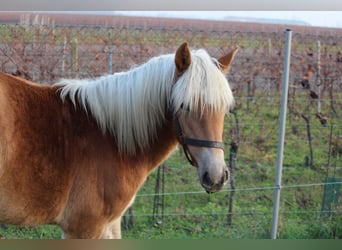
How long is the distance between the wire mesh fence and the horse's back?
1188mm

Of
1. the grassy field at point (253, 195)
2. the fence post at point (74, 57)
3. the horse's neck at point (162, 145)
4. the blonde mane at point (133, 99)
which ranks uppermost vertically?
the fence post at point (74, 57)

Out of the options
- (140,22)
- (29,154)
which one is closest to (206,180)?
(29,154)

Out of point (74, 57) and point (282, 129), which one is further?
point (74, 57)

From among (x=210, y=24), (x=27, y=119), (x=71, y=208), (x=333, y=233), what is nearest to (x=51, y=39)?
(x=210, y=24)

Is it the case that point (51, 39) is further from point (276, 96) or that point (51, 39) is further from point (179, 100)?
point (276, 96)

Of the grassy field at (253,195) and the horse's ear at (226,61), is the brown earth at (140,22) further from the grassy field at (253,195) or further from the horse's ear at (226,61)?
the horse's ear at (226,61)

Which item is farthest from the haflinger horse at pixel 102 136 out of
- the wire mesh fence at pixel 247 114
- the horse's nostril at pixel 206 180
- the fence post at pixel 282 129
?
the wire mesh fence at pixel 247 114

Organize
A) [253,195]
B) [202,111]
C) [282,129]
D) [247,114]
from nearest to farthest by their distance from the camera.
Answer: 1. [202,111]
2. [282,129]
3. [253,195]
4. [247,114]

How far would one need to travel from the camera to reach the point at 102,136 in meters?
2.47

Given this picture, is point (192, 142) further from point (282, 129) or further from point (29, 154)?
point (282, 129)

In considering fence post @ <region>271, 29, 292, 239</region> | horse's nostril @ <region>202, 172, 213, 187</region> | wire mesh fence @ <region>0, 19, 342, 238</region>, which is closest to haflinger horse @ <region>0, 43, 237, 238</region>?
horse's nostril @ <region>202, 172, 213, 187</region>

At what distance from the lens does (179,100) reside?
233cm

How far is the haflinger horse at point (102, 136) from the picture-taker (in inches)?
90.4

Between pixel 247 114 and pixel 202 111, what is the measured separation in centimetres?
232
